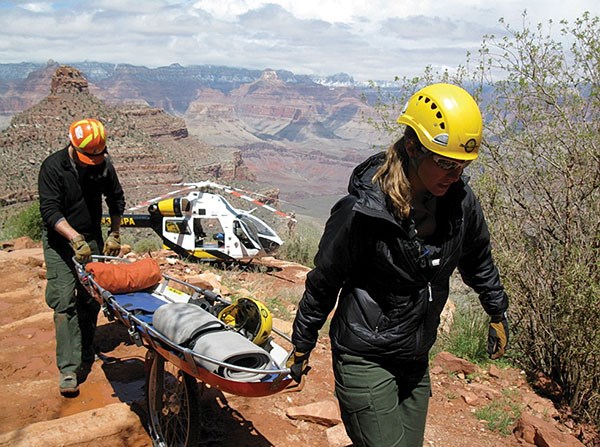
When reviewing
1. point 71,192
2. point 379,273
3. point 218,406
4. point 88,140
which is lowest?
point 218,406

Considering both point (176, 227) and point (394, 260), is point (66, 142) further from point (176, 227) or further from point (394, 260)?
point (394, 260)

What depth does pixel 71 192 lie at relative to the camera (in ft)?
15.2

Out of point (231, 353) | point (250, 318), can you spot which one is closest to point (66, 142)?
point (250, 318)

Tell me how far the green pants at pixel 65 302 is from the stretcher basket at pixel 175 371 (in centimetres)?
23

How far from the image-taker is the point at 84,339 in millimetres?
4926

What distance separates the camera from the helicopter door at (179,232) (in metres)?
13.9

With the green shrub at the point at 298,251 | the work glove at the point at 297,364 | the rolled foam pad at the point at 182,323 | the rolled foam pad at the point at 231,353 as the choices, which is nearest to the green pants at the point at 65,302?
the rolled foam pad at the point at 182,323

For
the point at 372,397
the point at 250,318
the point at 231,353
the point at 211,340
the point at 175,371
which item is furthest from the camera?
the point at 175,371

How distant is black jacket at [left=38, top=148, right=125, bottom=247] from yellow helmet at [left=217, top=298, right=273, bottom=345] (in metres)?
1.68

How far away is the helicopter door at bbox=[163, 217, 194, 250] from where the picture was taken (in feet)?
45.6

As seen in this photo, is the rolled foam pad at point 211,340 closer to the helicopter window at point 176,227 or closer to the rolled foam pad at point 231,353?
the rolled foam pad at point 231,353

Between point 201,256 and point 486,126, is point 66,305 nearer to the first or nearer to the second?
point 486,126

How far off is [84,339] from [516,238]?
470cm

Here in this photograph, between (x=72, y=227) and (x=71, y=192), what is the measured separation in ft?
0.96
